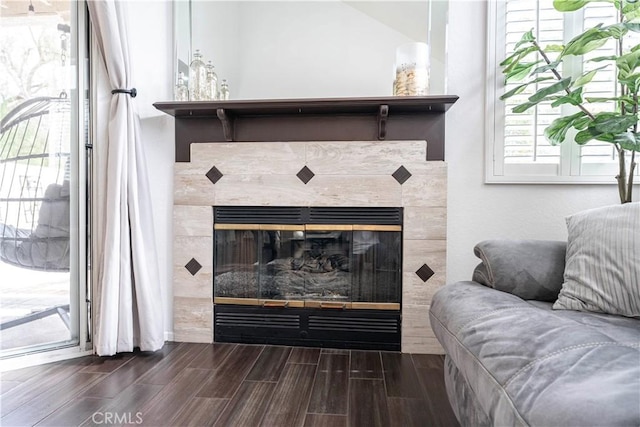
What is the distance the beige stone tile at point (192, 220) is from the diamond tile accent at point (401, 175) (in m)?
1.25

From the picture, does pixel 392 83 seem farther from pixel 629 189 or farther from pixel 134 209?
pixel 134 209

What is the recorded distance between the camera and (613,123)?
1.62 metres

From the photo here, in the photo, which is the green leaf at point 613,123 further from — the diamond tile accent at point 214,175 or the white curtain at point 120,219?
the white curtain at point 120,219

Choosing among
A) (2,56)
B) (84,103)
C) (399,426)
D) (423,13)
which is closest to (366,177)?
(423,13)

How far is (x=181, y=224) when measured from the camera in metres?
2.31

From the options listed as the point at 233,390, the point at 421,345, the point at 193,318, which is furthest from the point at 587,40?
the point at 193,318

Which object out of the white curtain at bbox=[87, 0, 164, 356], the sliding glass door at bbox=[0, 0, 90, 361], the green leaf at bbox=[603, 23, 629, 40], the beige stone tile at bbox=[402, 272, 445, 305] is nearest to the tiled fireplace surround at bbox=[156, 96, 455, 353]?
the beige stone tile at bbox=[402, 272, 445, 305]

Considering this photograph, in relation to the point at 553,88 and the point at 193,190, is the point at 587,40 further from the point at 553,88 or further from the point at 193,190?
the point at 193,190

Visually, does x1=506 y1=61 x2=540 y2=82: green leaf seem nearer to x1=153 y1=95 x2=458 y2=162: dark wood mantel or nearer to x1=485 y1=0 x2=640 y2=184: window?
x1=485 y1=0 x2=640 y2=184: window

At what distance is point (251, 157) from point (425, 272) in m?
1.36

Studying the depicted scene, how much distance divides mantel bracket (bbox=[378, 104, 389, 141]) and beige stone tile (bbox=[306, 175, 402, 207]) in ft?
0.87

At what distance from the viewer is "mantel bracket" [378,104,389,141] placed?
2.03 metres

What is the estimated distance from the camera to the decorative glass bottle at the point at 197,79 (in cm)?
228

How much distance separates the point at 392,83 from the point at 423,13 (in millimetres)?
484
